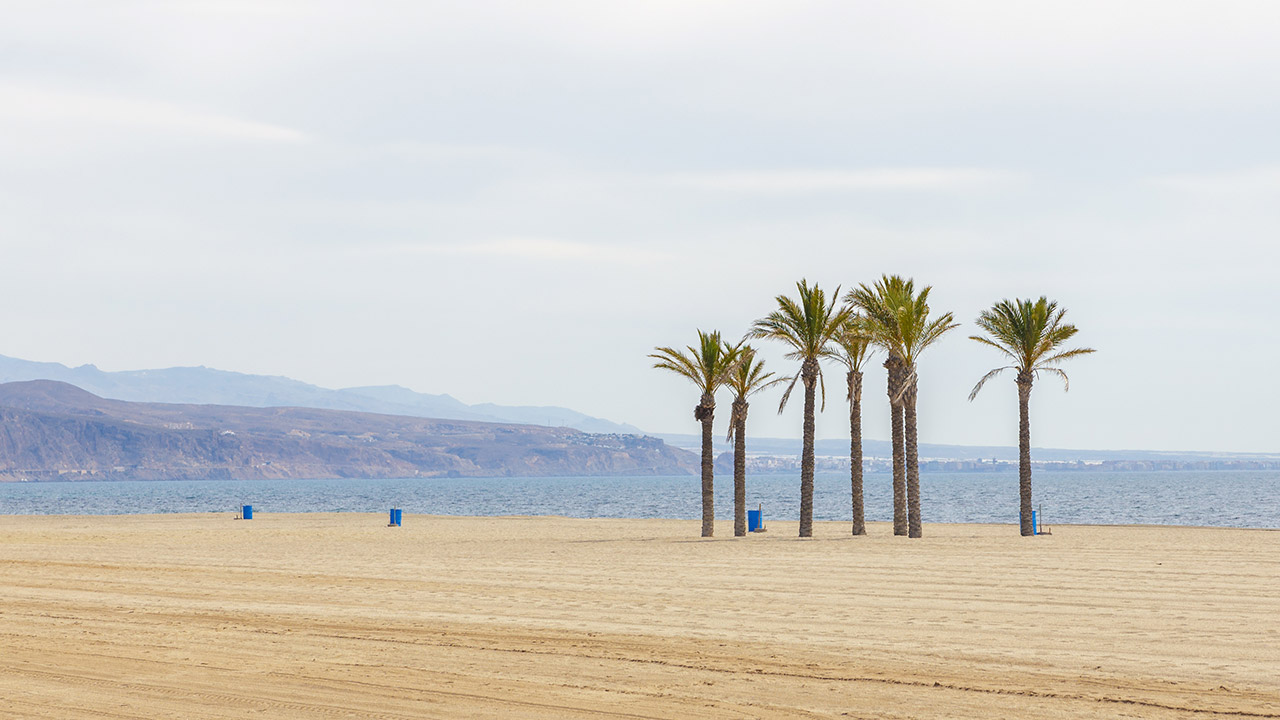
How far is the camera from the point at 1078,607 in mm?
15727

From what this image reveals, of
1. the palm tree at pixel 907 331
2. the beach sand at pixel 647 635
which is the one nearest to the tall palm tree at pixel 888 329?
the palm tree at pixel 907 331

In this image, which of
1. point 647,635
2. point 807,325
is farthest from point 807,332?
point 647,635

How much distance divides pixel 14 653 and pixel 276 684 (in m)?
3.65

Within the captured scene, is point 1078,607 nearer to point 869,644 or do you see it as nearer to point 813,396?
point 869,644

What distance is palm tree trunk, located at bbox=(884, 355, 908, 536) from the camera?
35.3 meters

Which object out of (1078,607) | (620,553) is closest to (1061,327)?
(620,553)

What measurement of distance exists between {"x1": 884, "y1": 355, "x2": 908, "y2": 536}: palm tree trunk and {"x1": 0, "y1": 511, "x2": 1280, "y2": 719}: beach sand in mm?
9419

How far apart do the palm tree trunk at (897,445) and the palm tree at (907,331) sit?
16cm

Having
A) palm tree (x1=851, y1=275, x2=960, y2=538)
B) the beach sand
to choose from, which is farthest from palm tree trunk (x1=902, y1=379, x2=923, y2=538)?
the beach sand

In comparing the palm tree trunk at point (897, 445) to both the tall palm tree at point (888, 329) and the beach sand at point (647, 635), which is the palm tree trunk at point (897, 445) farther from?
the beach sand at point (647, 635)

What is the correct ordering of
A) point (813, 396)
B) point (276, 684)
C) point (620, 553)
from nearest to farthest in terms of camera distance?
point (276, 684) < point (620, 553) < point (813, 396)

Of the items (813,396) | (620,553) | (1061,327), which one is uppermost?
(1061,327)

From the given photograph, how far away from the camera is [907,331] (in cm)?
3419

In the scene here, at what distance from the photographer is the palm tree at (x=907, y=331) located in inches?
1342
